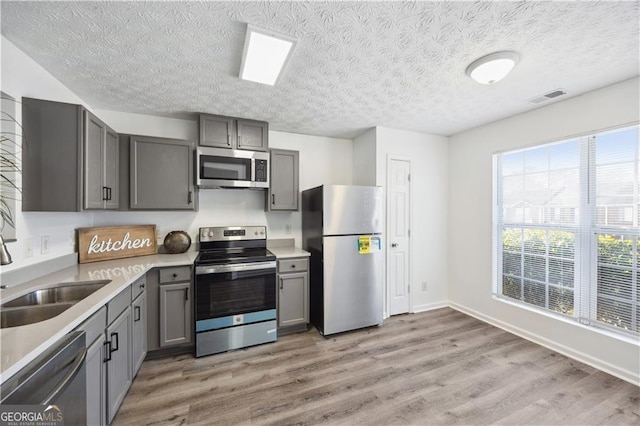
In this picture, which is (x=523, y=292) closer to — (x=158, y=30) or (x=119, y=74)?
(x=158, y=30)

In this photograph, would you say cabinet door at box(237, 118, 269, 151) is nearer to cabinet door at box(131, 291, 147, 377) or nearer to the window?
cabinet door at box(131, 291, 147, 377)

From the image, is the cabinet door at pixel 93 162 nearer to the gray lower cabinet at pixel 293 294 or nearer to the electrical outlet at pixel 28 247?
the electrical outlet at pixel 28 247

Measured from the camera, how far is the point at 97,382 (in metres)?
1.36

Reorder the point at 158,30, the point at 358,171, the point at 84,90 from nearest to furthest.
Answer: the point at 158,30, the point at 84,90, the point at 358,171

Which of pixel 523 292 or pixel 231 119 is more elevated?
pixel 231 119

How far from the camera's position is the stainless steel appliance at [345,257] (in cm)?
280

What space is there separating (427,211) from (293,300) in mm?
2236

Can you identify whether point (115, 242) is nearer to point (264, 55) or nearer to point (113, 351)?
point (113, 351)

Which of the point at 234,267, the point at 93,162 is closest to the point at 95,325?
the point at 234,267

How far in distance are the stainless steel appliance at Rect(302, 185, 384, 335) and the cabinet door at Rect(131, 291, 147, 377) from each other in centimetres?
168

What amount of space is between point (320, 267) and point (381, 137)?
185 centimetres

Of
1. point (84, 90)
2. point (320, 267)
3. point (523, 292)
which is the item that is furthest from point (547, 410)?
point (84, 90)

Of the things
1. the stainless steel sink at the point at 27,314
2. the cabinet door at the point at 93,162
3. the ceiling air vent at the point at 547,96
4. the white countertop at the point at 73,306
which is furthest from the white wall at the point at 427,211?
the stainless steel sink at the point at 27,314

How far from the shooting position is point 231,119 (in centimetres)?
284
